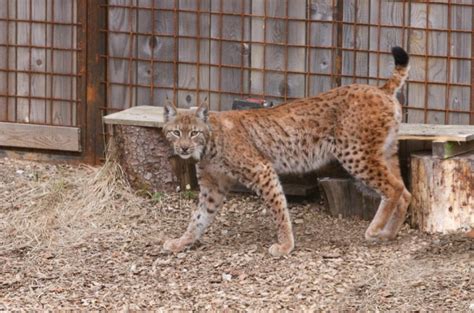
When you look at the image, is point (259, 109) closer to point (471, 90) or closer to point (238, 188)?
point (238, 188)

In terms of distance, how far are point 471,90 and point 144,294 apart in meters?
2.82

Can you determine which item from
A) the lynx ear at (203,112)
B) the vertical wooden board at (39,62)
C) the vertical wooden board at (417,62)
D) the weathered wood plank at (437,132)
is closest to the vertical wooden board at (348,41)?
the vertical wooden board at (417,62)

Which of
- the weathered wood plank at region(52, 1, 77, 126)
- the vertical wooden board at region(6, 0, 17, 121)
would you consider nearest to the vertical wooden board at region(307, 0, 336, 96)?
the weathered wood plank at region(52, 1, 77, 126)

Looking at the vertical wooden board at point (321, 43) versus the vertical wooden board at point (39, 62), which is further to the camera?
the vertical wooden board at point (39, 62)

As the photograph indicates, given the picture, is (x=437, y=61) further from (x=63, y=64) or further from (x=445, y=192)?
(x=63, y=64)

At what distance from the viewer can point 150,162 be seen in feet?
29.5

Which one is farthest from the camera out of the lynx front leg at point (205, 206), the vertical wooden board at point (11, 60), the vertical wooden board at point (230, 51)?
the vertical wooden board at point (11, 60)

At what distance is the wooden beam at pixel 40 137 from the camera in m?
9.74

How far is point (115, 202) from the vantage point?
352 inches

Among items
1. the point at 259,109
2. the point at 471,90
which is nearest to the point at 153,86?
the point at 259,109

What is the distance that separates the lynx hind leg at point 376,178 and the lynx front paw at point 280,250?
0.53 m

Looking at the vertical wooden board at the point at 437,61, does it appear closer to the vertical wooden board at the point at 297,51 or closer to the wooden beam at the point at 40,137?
the vertical wooden board at the point at 297,51

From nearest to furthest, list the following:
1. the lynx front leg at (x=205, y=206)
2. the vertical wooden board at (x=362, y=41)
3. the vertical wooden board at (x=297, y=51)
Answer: the lynx front leg at (x=205, y=206) → the vertical wooden board at (x=362, y=41) → the vertical wooden board at (x=297, y=51)

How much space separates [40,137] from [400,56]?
3.03 m
